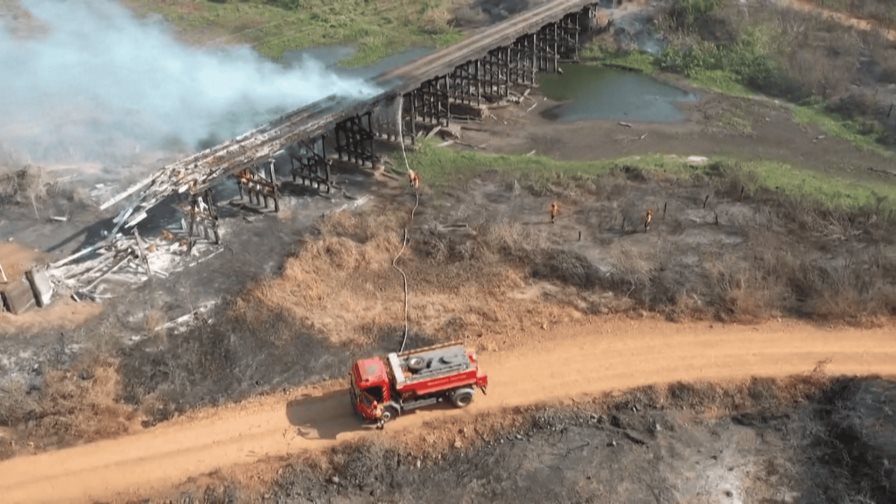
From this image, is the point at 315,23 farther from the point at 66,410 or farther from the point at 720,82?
the point at 66,410

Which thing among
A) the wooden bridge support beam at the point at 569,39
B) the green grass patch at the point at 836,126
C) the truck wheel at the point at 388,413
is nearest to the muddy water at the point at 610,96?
the wooden bridge support beam at the point at 569,39

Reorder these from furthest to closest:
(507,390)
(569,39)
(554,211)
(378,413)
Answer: (569,39), (554,211), (507,390), (378,413)

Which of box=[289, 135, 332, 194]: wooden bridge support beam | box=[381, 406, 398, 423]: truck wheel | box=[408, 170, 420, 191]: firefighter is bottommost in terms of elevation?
box=[381, 406, 398, 423]: truck wheel

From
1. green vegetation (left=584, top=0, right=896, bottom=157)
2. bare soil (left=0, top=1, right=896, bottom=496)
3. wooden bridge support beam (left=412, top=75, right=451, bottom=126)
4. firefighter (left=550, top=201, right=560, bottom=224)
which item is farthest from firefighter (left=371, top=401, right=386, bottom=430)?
green vegetation (left=584, top=0, right=896, bottom=157)

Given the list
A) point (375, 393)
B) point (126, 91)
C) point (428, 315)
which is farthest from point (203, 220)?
point (126, 91)

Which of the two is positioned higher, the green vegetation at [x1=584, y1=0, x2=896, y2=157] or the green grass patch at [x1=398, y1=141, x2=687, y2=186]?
the green vegetation at [x1=584, y1=0, x2=896, y2=157]

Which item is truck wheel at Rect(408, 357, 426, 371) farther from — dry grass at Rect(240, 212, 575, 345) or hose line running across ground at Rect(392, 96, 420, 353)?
dry grass at Rect(240, 212, 575, 345)
